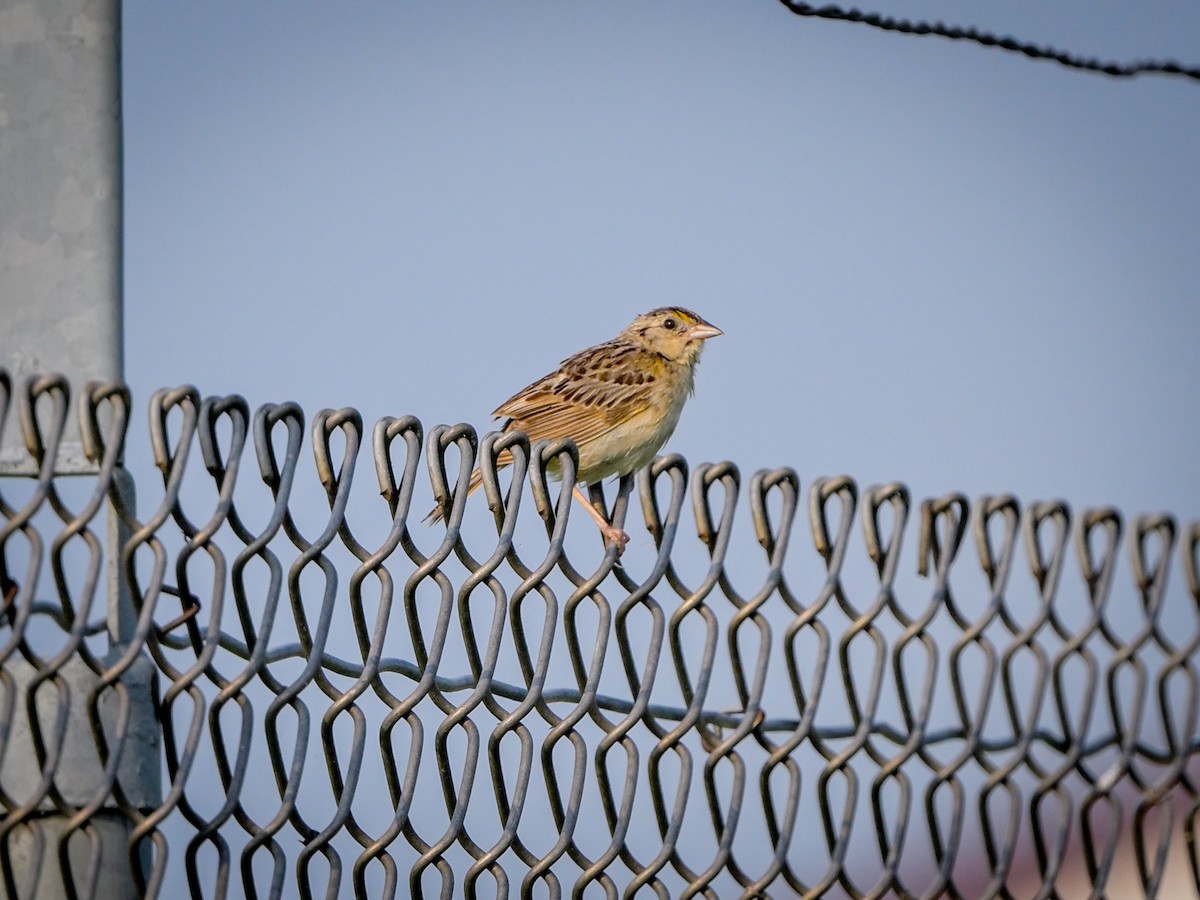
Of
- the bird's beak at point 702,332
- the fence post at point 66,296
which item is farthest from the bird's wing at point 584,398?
the fence post at point 66,296

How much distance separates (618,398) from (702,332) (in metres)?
0.86

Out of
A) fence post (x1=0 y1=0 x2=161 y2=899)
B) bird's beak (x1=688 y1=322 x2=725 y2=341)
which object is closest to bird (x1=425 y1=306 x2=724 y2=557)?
bird's beak (x1=688 y1=322 x2=725 y2=341)

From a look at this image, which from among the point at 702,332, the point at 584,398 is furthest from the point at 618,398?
the point at 702,332

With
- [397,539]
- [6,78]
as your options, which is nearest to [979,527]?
[397,539]

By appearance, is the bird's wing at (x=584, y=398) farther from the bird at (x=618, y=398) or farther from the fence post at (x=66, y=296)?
the fence post at (x=66, y=296)

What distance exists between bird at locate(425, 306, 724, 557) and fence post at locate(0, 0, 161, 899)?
13.3ft

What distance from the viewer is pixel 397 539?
2574mm

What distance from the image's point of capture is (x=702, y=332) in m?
7.86

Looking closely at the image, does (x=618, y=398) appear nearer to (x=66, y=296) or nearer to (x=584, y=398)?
(x=584, y=398)

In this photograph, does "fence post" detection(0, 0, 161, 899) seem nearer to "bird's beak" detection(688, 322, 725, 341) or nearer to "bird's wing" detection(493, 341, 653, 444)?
"bird's wing" detection(493, 341, 653, 444)

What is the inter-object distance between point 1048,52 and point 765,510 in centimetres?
176

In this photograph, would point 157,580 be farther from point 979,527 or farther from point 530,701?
point 979,527

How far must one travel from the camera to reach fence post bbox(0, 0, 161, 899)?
7.70 feet

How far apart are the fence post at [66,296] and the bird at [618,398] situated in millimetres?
4056
